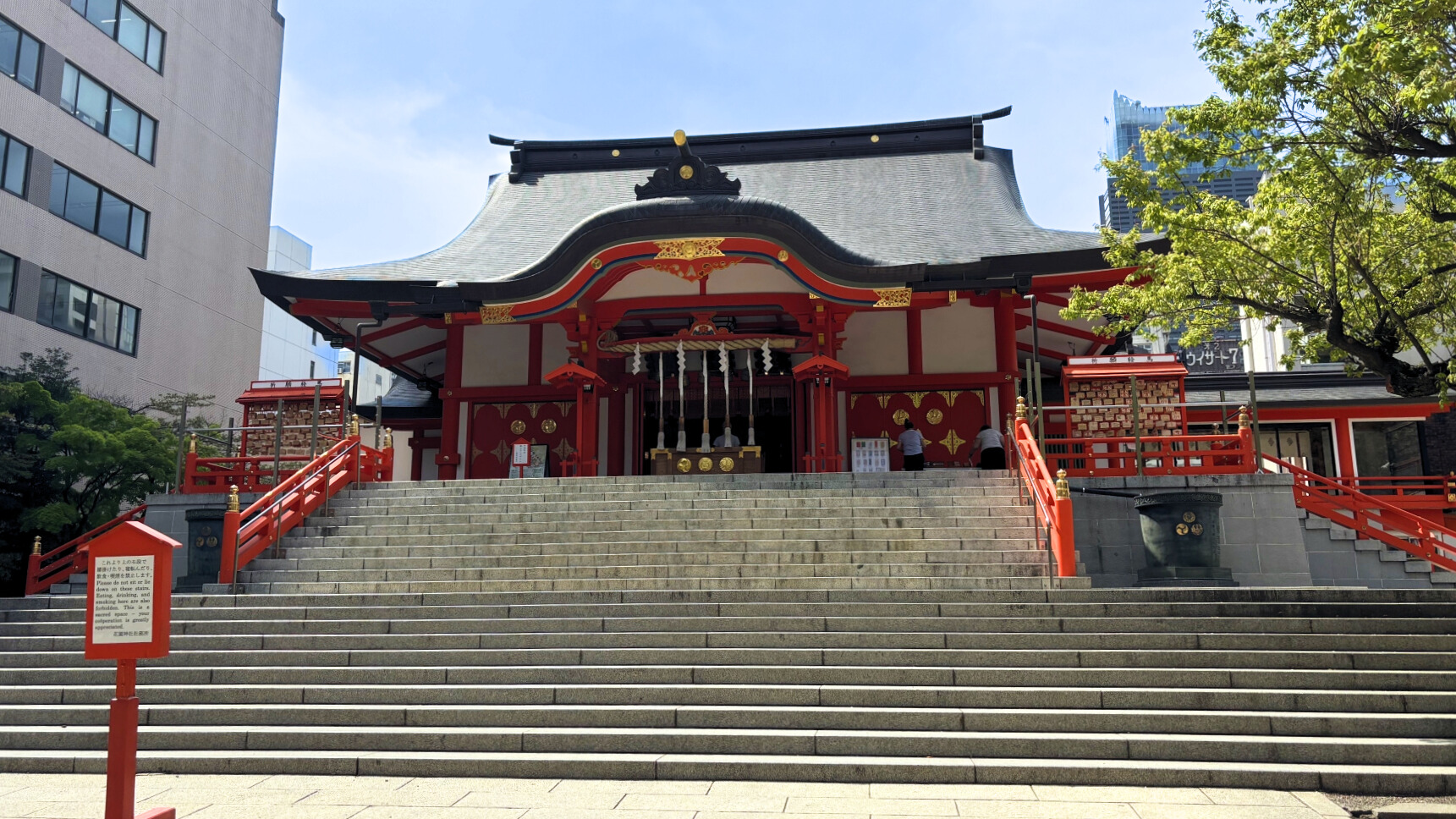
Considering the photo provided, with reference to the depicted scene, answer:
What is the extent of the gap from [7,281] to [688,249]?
15691 millimetres

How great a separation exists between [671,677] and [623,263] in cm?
958

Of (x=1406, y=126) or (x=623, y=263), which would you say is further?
(x=623, y=263)

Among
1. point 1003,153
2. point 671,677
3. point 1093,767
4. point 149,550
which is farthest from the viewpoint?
point 1003,153

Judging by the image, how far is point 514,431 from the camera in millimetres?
19203

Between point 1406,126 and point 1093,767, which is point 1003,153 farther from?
point 1093,767

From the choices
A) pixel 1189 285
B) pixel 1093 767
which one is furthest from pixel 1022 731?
pixel 1189 285

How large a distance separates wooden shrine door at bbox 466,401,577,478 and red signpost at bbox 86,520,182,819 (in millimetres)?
13536

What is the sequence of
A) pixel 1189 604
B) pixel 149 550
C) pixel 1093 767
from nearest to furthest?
pixel 149 550, pixel 1093 767, pixel 1189 604

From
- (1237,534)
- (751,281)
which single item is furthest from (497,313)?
(1237,534)

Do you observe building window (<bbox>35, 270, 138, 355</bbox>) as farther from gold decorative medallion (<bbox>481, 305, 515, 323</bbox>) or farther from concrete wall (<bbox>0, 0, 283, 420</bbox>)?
gold decorative medallion (<bbox>481, 305, 515, 323</bbox>)

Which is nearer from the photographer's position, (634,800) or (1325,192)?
(634,800)

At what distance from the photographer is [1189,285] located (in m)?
10.6

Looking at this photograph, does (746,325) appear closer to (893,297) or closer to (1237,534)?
(893,297)

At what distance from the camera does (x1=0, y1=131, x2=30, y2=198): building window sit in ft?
72.4
